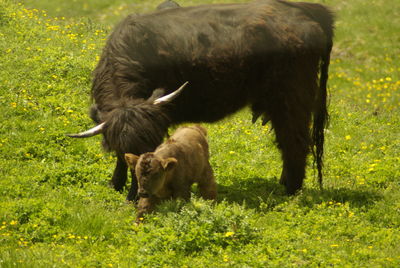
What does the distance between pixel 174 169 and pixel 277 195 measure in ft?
7.03

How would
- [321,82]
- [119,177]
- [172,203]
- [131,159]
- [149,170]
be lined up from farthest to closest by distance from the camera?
[321,82], [119,177], [172,203], [131,159], [149,170]

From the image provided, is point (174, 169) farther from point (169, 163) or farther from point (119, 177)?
point (119, 177)

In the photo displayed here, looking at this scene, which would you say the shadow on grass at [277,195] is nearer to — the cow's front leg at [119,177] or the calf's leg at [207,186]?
the calf's leg at [207,186]

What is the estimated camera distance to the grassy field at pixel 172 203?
6.52 metres

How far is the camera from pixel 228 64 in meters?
8.58

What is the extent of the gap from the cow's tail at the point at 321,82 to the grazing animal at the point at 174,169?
1.87 metres

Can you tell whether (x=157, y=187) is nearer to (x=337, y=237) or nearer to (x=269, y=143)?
(x=337, y=237)

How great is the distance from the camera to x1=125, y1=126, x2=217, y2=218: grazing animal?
6.93m

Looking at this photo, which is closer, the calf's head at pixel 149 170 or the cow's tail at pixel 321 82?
the calf's head at pixel 149 170

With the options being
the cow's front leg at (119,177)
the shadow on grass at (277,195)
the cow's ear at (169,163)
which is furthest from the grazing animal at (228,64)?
the cow's ear at (169,163)

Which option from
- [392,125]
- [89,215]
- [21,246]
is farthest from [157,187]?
[392,125]

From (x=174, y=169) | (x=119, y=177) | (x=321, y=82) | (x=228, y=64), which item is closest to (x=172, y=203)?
(x=174, y=169)

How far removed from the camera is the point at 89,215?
722 centimetres

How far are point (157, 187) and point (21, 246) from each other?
162 centimetres
